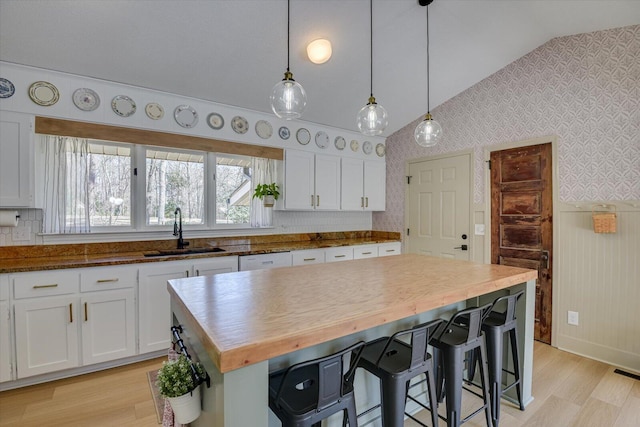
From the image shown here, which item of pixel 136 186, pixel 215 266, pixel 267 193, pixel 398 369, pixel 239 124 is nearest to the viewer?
pixel 398 369

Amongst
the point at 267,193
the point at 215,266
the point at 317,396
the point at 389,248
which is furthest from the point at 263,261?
the point at 317,396

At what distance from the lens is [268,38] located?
9.00ft

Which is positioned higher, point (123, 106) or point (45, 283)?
point (123, 106)

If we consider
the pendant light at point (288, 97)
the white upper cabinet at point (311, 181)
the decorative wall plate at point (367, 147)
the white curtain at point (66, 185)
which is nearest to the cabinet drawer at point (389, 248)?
the white upper cabinet at point (311, 181)

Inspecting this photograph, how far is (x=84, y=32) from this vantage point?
238cm

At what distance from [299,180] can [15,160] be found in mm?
2661

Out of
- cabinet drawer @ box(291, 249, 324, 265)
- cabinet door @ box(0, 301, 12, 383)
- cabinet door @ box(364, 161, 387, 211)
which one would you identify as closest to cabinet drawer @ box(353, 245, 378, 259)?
cabinet drawer @ box(291, 249, 324, 265)

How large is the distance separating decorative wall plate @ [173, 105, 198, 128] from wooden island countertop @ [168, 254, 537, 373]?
2.11 m

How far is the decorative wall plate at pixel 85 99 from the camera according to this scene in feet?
9.09

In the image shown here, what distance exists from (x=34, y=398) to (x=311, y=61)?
3501 mm

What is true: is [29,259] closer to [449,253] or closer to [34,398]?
[34,398]

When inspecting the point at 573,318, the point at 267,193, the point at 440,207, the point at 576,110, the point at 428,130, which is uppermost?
the point at 576,110

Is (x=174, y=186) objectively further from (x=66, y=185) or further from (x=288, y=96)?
(x=288, y=96)

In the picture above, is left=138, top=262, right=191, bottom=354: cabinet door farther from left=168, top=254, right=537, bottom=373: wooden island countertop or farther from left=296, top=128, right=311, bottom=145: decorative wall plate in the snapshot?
left=296, top=128, right=311, bottom=145: decorative wall plate
